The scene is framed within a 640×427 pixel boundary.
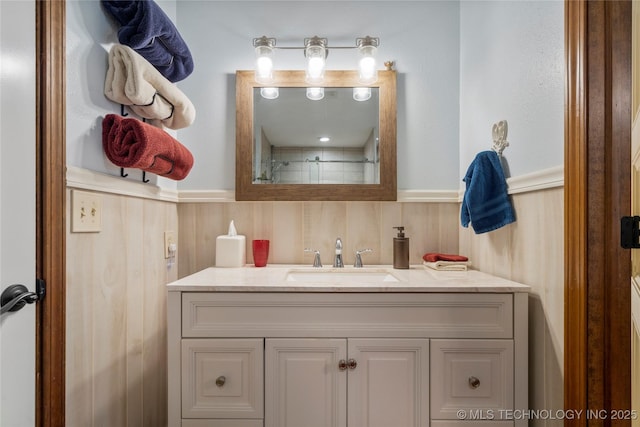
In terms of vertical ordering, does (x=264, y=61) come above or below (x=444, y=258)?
above

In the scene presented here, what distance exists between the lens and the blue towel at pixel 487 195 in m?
1.18

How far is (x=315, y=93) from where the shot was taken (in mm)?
1545

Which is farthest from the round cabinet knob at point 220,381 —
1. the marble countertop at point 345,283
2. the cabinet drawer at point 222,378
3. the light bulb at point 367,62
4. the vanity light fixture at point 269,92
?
the light bulb at point 367,62

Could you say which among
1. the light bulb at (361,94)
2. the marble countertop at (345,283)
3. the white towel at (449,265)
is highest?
the light bulb at (361,94)

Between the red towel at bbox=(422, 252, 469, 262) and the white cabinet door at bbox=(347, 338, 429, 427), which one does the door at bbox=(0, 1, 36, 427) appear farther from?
the red towel at bbox=(422, 252, 469, 262)

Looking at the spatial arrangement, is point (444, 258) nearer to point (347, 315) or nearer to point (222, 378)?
point (347, 315)

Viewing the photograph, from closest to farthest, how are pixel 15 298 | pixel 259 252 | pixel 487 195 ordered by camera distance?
pixel 15 298 → pixel 487 195 → pixel 259 252

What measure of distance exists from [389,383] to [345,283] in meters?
0.34

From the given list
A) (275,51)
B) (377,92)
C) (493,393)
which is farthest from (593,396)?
(275,51)

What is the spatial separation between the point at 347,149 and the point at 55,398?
1.31 metres

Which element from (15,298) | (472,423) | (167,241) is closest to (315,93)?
(167,241)

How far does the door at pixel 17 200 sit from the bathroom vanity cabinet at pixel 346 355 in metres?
0.35

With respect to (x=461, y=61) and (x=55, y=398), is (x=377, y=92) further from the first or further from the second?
(x=55, y=398)

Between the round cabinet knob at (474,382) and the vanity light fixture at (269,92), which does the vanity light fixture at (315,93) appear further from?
the round cabinet knob at (474,382)
